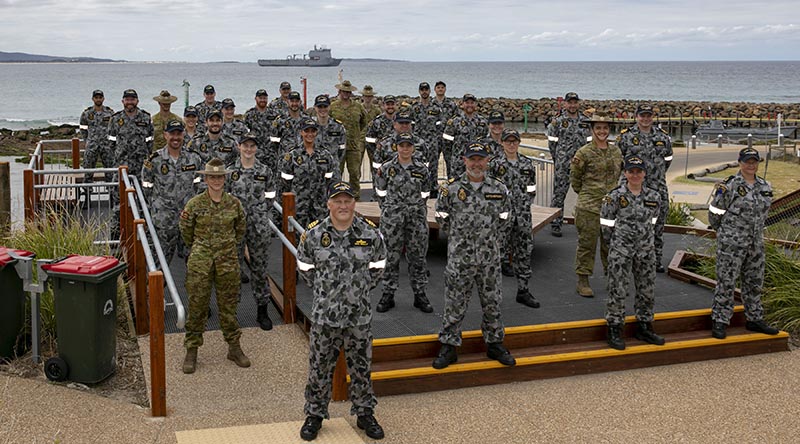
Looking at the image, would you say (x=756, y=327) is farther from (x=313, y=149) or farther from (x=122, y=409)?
(x=122, y=409)

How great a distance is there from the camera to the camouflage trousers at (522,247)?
8500 millimetres

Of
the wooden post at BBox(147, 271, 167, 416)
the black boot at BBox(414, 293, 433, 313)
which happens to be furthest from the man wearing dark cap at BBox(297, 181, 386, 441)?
the black boot at BBox(414, 293, 433, 313)

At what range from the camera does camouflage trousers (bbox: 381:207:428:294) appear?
27.0 feet

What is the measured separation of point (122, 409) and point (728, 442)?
4.48 m

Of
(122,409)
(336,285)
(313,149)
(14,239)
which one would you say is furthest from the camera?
(313,149)

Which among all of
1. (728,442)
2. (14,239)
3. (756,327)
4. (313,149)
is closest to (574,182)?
(756,327)

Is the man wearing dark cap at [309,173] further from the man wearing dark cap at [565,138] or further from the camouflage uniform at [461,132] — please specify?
the man wearing dark cap at [565,138]

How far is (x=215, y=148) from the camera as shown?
943cm

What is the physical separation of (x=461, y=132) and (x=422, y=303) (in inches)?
177

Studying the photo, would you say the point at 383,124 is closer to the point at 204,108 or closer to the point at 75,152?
the point at 204,108

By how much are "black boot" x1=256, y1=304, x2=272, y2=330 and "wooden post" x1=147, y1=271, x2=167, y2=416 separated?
1.94m

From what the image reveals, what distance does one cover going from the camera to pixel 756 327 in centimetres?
805

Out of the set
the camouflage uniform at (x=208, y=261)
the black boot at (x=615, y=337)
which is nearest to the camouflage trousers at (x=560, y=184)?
the black boot at (x=615, y=337)

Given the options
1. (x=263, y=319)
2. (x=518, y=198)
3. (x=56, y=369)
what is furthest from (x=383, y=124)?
(x=56, y=369)
